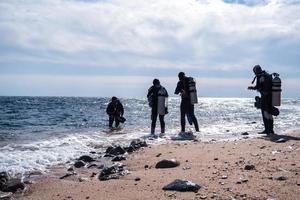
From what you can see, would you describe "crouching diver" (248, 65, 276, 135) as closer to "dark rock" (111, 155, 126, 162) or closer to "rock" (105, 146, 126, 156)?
"rock" (105, 146, 126, 156)

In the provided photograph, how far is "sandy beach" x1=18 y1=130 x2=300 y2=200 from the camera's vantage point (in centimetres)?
595

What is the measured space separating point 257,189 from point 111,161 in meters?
4.71

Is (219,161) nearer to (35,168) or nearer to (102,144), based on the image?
(35,168)

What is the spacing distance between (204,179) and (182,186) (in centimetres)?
75

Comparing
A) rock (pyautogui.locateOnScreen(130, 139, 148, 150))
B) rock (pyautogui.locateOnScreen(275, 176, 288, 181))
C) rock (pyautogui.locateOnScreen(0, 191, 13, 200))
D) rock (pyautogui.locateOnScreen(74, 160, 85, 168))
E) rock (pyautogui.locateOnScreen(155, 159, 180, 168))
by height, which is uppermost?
rock (pyautogui.locateOnScreen(275, 176, 288, 181))

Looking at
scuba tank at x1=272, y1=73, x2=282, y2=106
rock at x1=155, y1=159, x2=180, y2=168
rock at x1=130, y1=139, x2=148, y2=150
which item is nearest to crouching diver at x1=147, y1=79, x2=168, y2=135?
rock at x1=130, y1=139, x2=148, y2=150

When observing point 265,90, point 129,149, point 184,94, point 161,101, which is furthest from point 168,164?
point 161,101

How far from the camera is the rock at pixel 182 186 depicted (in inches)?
239

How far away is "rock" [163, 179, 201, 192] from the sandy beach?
94 mm

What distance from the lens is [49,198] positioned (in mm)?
6527

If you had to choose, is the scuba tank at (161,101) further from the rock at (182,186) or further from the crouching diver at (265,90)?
the rock at (182,186)

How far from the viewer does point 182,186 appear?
6133 mm

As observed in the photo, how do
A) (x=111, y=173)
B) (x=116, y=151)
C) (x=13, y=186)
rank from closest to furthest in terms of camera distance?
(x=13, y=186) < (x=111, y=173) < (x=116, y=151)

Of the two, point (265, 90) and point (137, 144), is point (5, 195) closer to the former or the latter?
point (137, 144)
